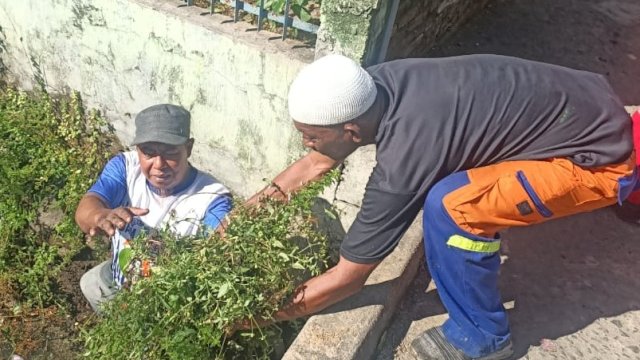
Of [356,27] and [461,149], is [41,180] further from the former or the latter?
[461,149]

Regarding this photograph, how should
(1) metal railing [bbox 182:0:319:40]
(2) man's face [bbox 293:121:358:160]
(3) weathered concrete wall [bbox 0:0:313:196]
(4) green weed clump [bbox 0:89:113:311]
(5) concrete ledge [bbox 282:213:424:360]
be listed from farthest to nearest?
(4) green weed clump [bbox 0:89:113:311] → (3) weathered concrete wall [bbox 0:0:313:196] → (1) metal railing [bbox 182:0:319:40] → (5) concrete ledge [bbox 282:213:424:360] → (2) man's face [bbox 293:121:358:160]

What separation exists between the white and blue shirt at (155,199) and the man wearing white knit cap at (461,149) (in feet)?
2.58

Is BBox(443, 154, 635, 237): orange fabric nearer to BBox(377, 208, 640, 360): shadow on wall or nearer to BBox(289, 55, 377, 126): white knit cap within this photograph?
BBox(289, 55, 377, 126): white knit cap

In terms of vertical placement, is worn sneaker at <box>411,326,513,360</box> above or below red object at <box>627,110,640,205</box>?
below

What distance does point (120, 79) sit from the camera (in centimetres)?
426

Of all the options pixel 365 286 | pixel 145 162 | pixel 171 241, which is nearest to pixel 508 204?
pixel 365 286

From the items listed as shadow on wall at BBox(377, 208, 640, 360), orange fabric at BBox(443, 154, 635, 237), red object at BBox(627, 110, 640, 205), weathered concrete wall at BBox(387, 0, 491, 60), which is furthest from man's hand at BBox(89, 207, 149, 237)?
red object at BBox(627, 110, 640, 205)

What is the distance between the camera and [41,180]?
4.32 meters

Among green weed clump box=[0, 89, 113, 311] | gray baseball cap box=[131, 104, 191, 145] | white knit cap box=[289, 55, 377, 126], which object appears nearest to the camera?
white knit cap box=[289, 55, 377, 126]

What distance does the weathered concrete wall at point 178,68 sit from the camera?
11.9 ft

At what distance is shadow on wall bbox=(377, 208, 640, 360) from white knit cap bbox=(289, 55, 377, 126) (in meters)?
1.27

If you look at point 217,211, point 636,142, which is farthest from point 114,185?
point 636,142

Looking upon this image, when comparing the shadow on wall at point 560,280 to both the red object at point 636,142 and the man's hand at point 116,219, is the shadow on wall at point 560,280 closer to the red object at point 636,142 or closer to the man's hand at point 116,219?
the red object at point 636,142

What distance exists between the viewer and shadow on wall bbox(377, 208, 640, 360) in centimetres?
323
